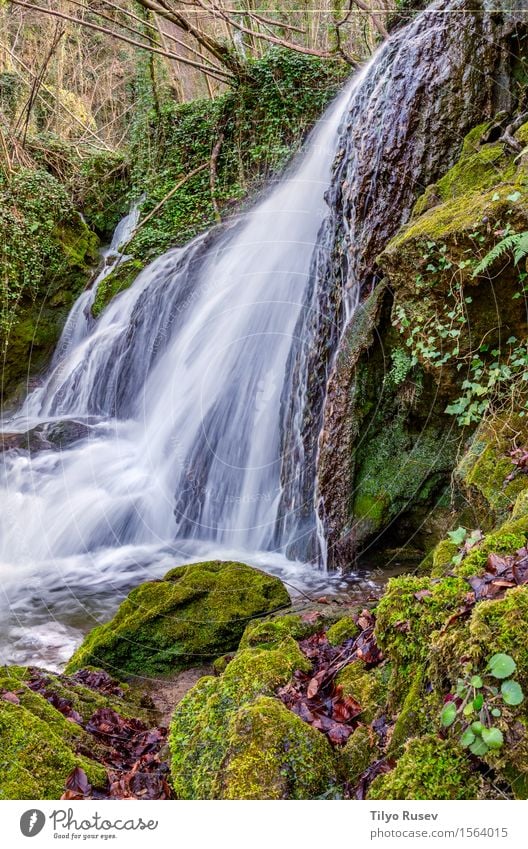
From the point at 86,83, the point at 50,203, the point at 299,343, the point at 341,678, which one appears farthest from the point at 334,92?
the point at 341,678

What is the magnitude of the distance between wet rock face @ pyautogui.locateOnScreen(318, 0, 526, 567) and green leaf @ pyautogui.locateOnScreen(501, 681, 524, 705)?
12.8 ft

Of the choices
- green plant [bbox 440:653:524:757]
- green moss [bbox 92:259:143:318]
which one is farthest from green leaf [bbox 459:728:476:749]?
green moss [bbox 92:259:143:318]

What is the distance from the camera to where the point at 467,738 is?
1618 millimetres

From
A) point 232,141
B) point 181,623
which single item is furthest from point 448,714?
point 232,141

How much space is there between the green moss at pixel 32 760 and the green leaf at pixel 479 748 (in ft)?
5.22

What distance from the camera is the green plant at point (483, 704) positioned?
1.58m

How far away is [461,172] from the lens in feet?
18.3

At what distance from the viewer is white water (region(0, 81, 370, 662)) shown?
6289mm

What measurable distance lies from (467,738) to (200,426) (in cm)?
625

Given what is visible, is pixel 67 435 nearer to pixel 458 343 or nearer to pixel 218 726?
pixel 458 343

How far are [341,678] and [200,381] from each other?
6.05m

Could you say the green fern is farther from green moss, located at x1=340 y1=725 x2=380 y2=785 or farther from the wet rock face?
green moss, located at x1=340 y1=725 x2=380 y2=785

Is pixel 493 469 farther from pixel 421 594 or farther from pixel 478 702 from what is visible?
pixel 478 702

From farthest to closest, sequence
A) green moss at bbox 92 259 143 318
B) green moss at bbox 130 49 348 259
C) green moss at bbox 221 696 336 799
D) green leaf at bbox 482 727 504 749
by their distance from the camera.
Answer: green moss at bbox 130 49 348 259, green moss at bbox 92 259 143 318, green moss at bbox 221 696 336 799, green leaf at bbox 482 727 504 749
